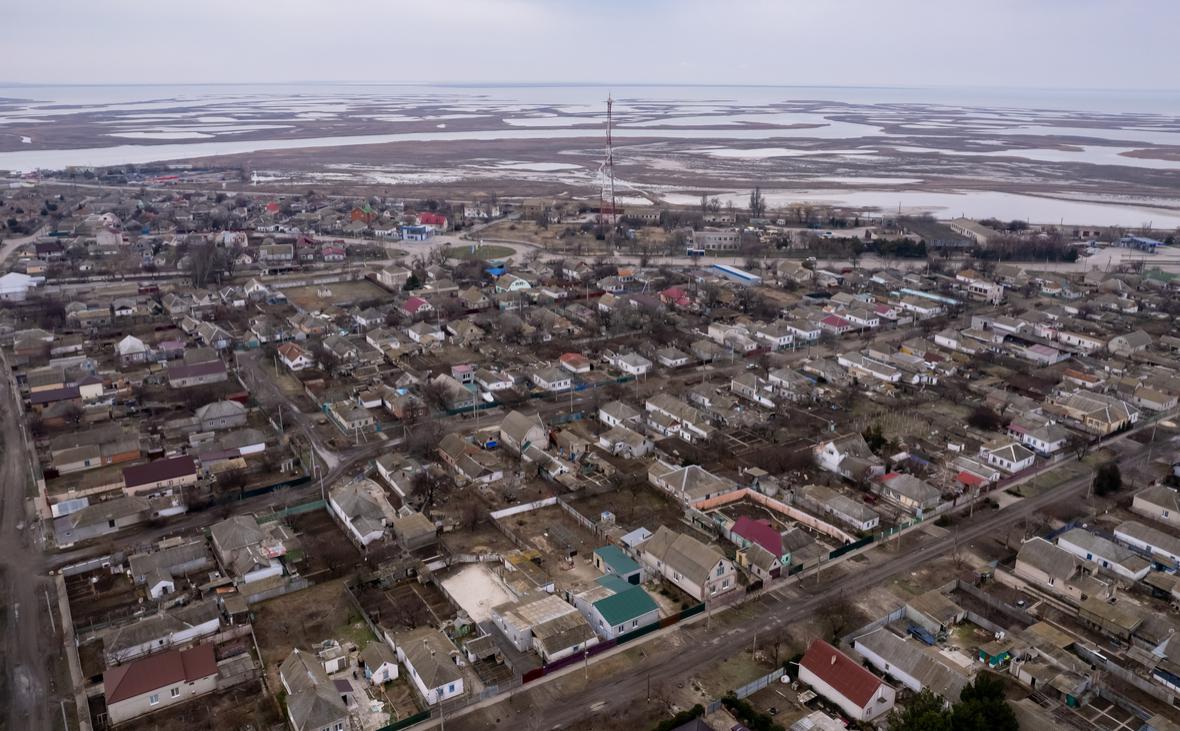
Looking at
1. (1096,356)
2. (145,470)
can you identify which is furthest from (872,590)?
(1096,356)

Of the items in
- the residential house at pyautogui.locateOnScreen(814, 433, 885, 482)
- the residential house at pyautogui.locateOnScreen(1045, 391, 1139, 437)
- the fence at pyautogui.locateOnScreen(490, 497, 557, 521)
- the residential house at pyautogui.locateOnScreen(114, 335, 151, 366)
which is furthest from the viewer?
the residential house at pyautogui.locateOnScreen(114, 335, 151, 366)

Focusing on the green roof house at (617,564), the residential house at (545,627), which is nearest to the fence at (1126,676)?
the green roof house at (617,564)

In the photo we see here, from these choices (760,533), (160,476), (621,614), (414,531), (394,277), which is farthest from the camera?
(394,277)

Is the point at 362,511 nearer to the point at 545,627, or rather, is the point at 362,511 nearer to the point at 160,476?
the point at 160,476

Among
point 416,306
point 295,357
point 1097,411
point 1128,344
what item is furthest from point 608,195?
point 1097,411

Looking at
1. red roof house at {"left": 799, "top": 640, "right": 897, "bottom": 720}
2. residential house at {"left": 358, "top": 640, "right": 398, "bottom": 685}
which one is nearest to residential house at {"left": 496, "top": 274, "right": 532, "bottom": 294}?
residential house at {"left": 358, "top": 640, "right": 398, "bottom": 685}

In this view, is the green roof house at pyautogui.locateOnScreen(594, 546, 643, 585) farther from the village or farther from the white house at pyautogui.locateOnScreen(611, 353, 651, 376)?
the white house at pyautogui.locateOnScreen(611, 353, 651, 376)
